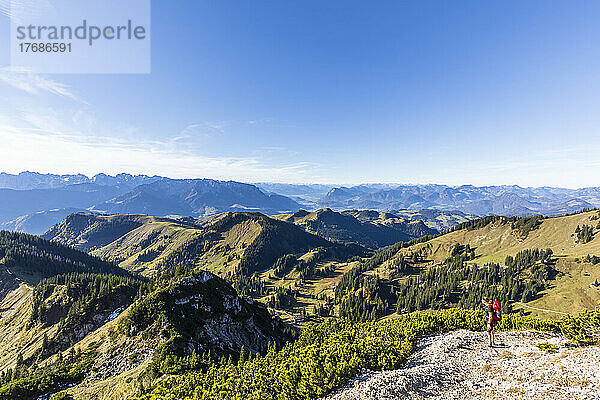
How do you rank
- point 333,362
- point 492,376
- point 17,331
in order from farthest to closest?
1. point 17,331
2. point 333,362
3. point 492,376

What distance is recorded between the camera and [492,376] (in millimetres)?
29359

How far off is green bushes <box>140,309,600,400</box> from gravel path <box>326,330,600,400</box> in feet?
6.23

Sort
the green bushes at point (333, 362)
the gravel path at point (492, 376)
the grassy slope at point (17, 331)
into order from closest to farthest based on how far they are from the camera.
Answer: the gravel path at point (492, 376)
the green bushes at point (333, 362)
the grassy slope at point (17, 331)

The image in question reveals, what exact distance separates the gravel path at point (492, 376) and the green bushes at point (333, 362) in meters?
1.90

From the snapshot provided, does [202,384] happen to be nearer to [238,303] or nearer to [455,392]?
[455,392]

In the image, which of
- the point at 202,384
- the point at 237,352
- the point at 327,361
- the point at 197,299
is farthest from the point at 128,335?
the point at 327,361

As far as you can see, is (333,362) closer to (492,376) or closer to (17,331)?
(492,376)

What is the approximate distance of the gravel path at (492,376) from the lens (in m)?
25.5

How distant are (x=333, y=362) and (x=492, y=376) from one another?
60.2ft

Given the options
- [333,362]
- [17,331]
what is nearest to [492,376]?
[333,362]

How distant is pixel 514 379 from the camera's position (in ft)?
91.4

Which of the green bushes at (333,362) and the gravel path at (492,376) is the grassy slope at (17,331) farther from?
the gravel path at (492,376)

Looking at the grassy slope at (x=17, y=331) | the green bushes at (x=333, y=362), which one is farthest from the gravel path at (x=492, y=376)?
the grassy slope at (x=17, y=331)

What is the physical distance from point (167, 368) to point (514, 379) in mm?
61958
